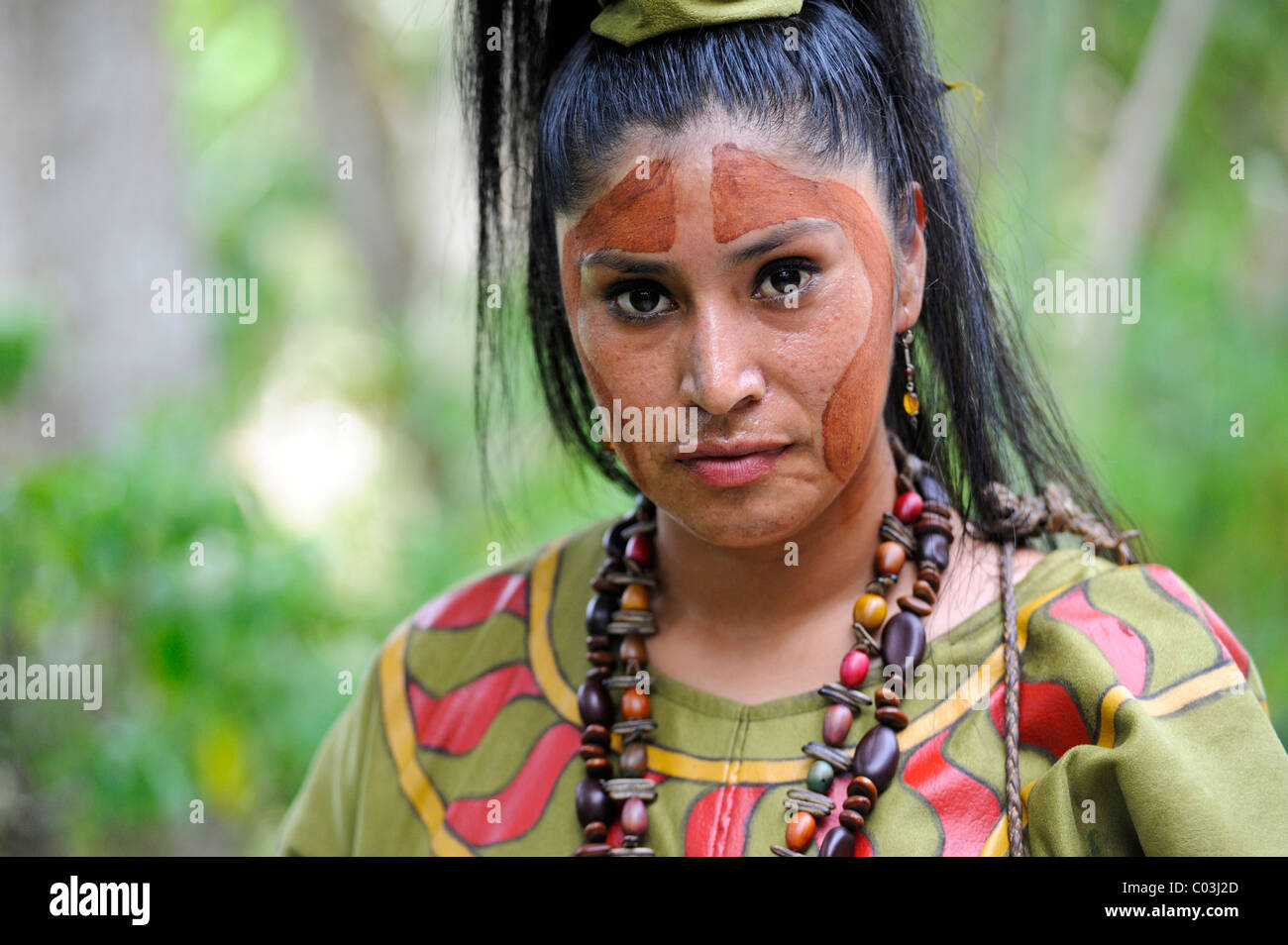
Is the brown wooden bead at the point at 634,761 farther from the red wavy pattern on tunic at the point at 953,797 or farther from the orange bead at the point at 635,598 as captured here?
the red wavy pattern on tunic at the point at 953,797

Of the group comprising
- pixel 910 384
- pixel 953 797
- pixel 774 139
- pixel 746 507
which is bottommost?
pixel 953 797

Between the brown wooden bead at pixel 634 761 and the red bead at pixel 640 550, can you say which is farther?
the red bead at pixel 640 550

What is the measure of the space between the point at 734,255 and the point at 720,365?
0.12m

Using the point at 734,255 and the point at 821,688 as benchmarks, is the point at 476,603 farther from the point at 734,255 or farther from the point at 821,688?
the point at 734,255

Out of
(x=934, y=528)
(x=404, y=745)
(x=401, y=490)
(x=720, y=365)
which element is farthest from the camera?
(x=401, y=490)

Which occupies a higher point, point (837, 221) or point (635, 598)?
point (837, 221)

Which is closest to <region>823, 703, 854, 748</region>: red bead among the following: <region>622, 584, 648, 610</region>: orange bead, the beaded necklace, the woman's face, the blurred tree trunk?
the beaded necklace

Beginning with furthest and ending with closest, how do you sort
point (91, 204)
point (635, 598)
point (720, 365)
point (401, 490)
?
point (401, 490), point (91, 204), point (635, 598), point (720, 365)

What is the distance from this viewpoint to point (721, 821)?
4.64 feet

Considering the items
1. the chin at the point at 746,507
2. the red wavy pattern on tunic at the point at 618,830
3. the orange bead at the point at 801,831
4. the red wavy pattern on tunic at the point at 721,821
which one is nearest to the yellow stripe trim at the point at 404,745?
the red wavy pattern on tunic at the point at 618,830

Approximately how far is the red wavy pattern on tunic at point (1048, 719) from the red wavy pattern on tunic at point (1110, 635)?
17mm

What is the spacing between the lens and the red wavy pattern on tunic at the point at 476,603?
179 centimetres

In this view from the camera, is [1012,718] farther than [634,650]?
No

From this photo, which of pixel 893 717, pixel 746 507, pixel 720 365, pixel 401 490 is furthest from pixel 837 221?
pixel 401 490
